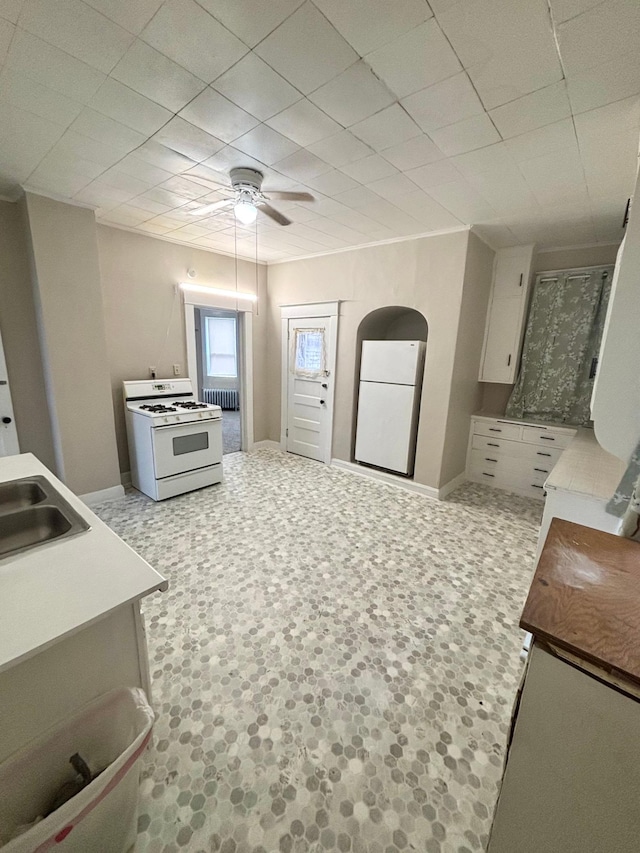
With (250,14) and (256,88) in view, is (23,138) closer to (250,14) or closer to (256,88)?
(256,88)

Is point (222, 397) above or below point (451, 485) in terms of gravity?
above

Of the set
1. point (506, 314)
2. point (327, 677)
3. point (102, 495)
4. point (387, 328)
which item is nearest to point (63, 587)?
point (327, 677)

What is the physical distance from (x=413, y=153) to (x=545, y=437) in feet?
9.66

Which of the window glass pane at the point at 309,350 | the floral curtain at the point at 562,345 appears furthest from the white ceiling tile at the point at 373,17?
the floral curtain at the point at 562,345

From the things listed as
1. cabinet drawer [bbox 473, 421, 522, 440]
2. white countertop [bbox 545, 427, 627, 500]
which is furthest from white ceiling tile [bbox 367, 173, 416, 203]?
cabinet drawer [bbox 473, 421, 522, 440]

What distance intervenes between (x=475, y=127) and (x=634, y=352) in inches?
54.1

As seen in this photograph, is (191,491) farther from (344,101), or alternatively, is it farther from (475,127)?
(475,127)

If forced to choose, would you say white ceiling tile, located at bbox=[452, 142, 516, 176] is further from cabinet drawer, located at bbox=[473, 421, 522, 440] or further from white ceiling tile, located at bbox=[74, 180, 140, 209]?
cabinet drawer, located at bbox=[473, 421, 522, 440]

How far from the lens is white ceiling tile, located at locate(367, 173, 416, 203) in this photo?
221cm

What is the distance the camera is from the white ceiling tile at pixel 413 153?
1811 millimetres

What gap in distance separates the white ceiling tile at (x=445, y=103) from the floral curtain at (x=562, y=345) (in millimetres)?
2599

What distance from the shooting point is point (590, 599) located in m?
0.91

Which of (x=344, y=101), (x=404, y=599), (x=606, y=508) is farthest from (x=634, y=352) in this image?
(x=404, y=599)

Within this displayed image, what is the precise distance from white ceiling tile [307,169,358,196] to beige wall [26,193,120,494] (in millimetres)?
2010
